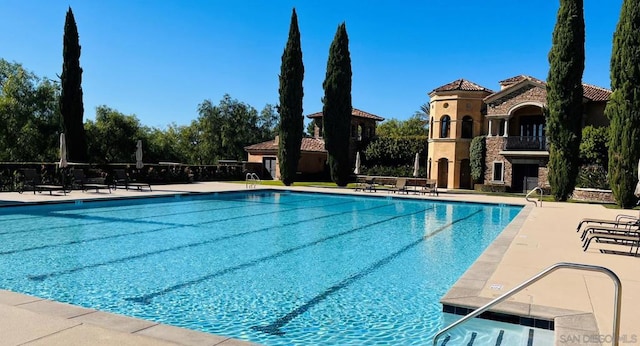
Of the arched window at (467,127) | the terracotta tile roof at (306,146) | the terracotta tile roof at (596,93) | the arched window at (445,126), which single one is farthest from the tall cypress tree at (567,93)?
the terracotta tile roof at (306,146)

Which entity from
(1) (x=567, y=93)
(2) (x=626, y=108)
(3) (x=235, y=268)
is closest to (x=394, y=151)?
(1) (x=567, y=93)

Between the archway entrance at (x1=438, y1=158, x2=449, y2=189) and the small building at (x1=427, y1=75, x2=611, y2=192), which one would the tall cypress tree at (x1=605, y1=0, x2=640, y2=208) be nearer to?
the small building at (x1=427, y1=75, x2=611, y2=192)

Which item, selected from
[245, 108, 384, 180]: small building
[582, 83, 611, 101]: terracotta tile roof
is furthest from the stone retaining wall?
[245, 108, 384, 180]: small building

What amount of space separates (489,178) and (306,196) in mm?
13627

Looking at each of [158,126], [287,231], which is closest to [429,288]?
[287,231]

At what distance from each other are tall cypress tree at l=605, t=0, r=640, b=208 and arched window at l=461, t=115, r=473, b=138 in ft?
41.1

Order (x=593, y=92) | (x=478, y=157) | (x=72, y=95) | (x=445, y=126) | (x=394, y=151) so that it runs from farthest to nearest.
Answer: (x=394, y=151) → (x=445, y=126) → (x=478, y=157) → (x=593, y=92) → (x=72, y=95)

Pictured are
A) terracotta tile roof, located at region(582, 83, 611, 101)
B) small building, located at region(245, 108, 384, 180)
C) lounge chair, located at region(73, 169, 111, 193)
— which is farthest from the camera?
small building, located at region(245, 108, 384, 180)

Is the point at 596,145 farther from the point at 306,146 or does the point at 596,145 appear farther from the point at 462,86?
the point at 306,146

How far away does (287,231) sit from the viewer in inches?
512

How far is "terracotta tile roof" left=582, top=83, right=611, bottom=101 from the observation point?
90.9ft

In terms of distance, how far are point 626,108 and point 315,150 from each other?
23883mm

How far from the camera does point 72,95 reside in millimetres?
26703

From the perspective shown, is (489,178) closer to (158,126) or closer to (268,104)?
(268,104)
